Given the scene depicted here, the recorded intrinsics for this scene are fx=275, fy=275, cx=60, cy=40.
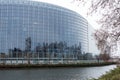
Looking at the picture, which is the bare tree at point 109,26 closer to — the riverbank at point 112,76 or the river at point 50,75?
the riverbank at point 112,76

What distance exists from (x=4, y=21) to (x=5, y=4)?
6.84 meters

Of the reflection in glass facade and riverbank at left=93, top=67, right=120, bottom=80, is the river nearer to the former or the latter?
riverbank at left=93, top=67, right=120, bottom=80

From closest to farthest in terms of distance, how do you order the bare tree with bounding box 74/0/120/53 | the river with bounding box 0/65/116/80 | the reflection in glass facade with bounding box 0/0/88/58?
the bare tree with bounding box 74/0/120/53 → the river with bounding box 0/65/116/80 → the reflection in glass facade with bounding box 0/0/88/58

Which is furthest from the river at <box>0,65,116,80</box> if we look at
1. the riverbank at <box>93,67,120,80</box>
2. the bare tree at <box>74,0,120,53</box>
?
the bare tree at <box>74,0,120,53</box>

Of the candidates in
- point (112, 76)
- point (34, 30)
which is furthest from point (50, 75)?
point (34, 30)

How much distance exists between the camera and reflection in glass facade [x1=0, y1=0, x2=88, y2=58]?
106 meters

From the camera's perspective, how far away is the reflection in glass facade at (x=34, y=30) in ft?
348

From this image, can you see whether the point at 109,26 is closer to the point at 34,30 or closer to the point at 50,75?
the point at 50,75

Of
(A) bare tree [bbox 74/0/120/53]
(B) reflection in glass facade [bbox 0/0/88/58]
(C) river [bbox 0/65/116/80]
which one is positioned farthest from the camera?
(B) reflection in glass facade [bbox 0/0/88/58]

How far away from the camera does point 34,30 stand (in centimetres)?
10862

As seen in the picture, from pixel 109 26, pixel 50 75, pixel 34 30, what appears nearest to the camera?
pixel 109 26

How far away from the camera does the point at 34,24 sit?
108875 millimetres

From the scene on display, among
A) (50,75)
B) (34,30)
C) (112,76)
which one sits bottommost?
(50,75)

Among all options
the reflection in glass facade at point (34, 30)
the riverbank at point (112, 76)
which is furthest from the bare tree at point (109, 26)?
the reflection in glass facade at point (34, 30)
